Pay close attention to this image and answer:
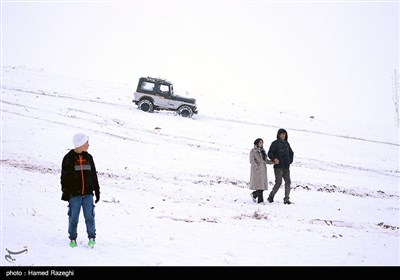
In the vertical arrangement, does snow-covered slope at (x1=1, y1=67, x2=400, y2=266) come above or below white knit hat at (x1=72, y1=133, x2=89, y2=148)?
below

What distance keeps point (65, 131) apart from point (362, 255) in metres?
16.5

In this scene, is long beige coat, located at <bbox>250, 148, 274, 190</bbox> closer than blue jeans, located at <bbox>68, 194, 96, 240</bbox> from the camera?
No

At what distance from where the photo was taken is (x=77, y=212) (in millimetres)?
6176

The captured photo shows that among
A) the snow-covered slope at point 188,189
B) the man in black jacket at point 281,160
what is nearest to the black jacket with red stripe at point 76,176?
the snow-covered slope at point 188,189

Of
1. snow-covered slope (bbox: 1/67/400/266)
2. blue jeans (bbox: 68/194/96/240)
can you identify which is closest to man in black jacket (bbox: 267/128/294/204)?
snow-covered slope (bbox: 1/67/400/266)

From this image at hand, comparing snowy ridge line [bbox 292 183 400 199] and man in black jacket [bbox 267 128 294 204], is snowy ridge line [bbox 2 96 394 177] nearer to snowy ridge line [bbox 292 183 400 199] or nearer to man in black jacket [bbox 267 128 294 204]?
snowy ridge line [bbox 292 183 400 199]

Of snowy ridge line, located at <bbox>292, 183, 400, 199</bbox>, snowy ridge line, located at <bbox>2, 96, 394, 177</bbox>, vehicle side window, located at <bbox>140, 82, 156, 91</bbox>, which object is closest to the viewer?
snowy ridge line, located at <bbox>292, 183, 400, 199</bbox>

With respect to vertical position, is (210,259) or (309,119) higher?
(309,119)

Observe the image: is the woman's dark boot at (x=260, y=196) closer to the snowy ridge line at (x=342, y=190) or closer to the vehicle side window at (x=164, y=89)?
the snowy ridge line at (x=342, y=190)

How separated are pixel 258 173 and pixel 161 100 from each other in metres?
18.1

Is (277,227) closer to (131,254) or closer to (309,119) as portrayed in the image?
(131,254)

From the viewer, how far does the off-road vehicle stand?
92.8 ft
